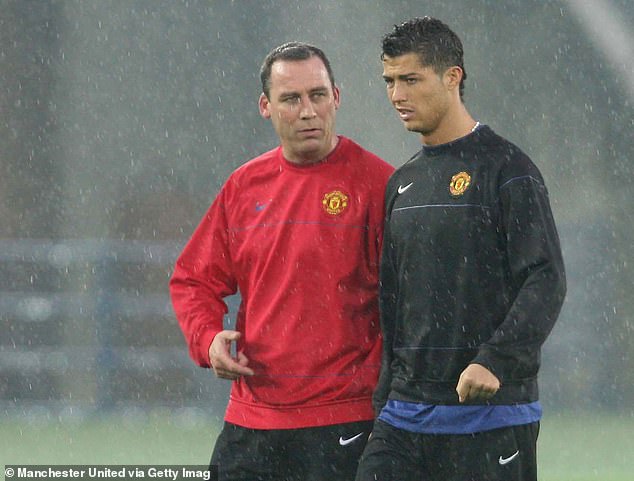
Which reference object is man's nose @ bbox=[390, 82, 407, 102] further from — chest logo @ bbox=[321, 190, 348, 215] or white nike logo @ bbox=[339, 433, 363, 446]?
white nike logo @ bbox=[339, 433, 363, 446]

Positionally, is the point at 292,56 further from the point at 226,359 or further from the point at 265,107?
the point at 226,359

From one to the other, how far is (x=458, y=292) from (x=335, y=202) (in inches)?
25.2

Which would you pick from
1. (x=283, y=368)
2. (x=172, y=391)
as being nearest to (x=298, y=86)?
(x=283, y=368)

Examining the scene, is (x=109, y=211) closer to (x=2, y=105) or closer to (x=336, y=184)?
(x=2, y=105)

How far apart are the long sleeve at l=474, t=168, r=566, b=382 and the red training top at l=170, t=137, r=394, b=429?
1.94ft

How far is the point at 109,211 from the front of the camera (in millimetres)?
15266

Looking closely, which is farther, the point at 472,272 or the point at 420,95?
the point at 420,95

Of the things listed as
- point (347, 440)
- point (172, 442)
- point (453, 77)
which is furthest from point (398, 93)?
point (172, 442)

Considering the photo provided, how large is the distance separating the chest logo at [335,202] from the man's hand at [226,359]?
1.53ft

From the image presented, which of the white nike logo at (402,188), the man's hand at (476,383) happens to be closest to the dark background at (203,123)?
the white nike logo at (402,188)

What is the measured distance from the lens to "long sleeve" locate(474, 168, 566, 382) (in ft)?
13.9

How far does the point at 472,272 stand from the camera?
4410 mm

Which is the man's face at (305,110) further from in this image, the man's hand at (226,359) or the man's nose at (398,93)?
the man's hand at (226,359)

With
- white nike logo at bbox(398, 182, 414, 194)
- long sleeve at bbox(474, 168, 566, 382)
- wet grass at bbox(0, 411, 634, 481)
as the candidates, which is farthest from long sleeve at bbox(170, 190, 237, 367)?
wet grass at bbox(0, 411, 634, 481)
